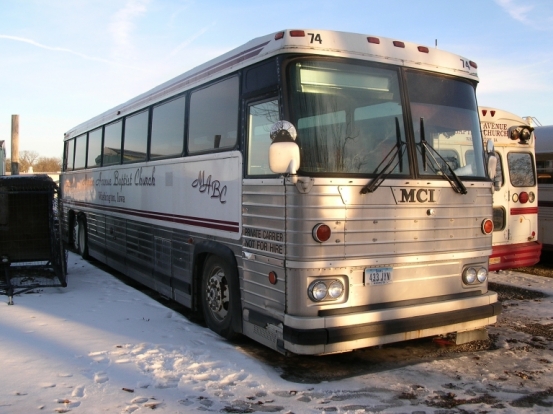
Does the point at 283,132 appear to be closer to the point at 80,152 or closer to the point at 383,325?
the point at 383,325

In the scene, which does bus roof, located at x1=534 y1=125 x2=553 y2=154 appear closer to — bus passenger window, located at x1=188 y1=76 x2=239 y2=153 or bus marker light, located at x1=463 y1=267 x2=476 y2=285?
bus marker light, located at x1=463 y1=267 x2=476 y2=285

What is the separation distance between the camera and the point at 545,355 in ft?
18.8

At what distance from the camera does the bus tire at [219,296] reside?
586 centimetres

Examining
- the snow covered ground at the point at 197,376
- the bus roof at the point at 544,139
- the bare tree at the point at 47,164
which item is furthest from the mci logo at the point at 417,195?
the bare tree at the point at 47,164

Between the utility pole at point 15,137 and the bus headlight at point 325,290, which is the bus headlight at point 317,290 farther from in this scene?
the utility pole at point 15,137

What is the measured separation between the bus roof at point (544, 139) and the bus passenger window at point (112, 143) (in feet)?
27.8

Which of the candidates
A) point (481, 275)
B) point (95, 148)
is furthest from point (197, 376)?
point (95, 148)

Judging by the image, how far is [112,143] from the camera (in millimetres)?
10648

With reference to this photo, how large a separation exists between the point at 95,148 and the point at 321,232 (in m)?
8.57

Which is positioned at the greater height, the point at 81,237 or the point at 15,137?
the point at 15,137

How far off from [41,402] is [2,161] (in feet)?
104

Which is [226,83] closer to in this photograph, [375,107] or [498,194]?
[375,107]

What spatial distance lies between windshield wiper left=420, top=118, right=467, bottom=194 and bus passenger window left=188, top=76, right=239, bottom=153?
1907mm

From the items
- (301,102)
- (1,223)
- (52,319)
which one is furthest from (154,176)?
(301,102)
